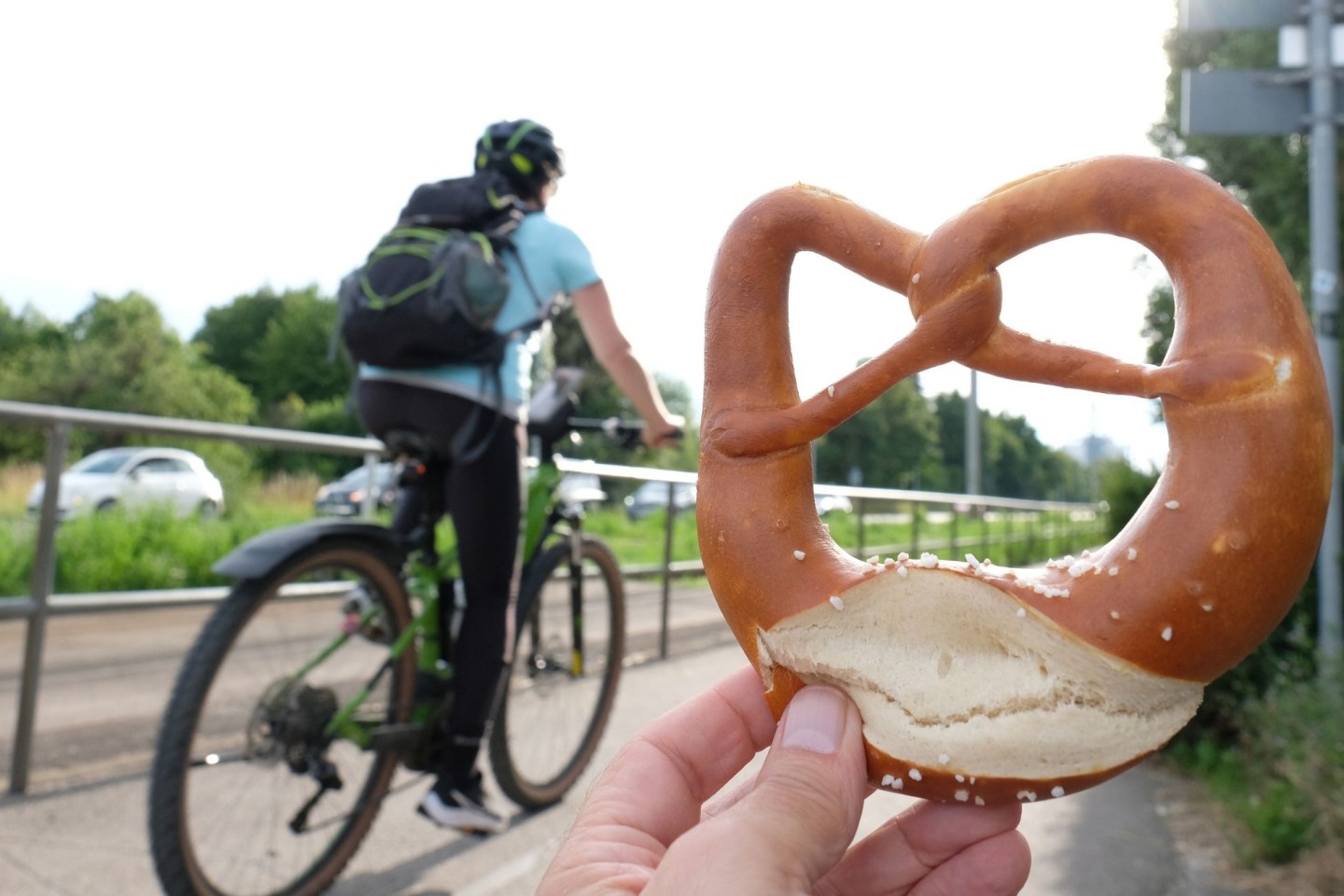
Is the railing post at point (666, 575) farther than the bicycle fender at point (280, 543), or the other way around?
the railing post at point (666, 575)

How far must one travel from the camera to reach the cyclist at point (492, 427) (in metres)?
2.57

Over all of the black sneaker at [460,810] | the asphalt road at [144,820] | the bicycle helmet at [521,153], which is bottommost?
the asphalt road at [144,820]

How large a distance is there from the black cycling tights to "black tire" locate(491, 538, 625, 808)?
0.43m

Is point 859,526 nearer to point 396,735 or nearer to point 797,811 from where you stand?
point 396,735

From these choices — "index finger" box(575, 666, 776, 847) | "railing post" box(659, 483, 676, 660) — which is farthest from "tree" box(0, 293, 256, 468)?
"index finger" box(575, 666, 776, 847)

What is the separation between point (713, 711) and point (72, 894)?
6.13ft

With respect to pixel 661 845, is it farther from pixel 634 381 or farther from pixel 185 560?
pixel 185 560

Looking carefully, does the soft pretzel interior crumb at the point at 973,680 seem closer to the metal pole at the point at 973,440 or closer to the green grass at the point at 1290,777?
the green grass at the point at 1290,777

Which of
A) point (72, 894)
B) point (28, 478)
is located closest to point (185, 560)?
point (28, 478)

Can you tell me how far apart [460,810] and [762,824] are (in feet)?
6.12

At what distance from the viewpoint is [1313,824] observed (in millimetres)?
2625

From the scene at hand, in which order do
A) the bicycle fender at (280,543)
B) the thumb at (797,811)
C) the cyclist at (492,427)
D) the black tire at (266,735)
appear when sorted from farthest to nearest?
1. the cyclist at (492,427)
2. the bicycle fender at (280,543)
3. the black tire at (266,735)
4. the thumb at (797,811)

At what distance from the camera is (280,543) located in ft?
7.96

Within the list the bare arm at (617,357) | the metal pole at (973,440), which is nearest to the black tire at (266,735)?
the bare arm at (617,357)
